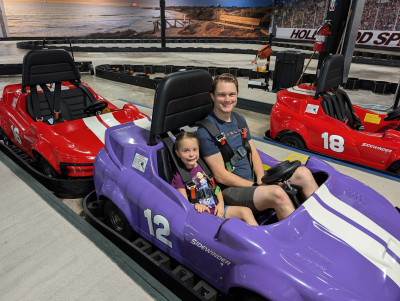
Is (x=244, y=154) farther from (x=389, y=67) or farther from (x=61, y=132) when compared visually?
(x=389, y=67)

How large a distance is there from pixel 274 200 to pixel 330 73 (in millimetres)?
2102

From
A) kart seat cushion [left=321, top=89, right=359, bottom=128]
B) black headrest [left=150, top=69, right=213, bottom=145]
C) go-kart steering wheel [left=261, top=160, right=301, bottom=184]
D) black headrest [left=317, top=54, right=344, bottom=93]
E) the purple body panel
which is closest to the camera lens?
the purple body panel

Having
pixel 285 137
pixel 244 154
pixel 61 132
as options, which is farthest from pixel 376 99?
pixel 61 132

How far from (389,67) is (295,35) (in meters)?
7.60

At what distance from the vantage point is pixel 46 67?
290cm

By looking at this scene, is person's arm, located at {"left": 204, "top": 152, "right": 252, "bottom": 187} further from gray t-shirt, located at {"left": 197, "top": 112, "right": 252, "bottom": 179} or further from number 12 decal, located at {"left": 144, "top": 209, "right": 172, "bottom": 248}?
number 12 decal, located at {"left": 144, "top": 209, "right": 172, "bottom": 248}

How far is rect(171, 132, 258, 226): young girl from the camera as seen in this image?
1.56 meters

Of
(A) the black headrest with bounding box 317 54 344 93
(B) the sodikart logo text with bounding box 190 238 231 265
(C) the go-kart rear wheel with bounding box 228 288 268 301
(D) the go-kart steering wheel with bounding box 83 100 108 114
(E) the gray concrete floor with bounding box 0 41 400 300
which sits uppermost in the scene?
(A) the black headrest with bounding box 317 54 344 93

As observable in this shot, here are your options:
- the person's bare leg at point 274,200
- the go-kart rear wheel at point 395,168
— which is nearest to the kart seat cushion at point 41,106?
the person's bare leg at point 274,200

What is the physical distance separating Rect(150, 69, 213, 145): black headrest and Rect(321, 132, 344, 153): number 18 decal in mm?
1733

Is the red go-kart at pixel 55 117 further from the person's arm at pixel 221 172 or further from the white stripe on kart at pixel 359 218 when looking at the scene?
the white stripe on kart at pixel 359 218

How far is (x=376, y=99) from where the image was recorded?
6238 millimetres

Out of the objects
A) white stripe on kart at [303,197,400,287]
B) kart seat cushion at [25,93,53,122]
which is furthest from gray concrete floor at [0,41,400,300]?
white stripe on kart at [303,197,400,287]

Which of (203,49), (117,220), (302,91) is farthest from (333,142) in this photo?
(203,49)
